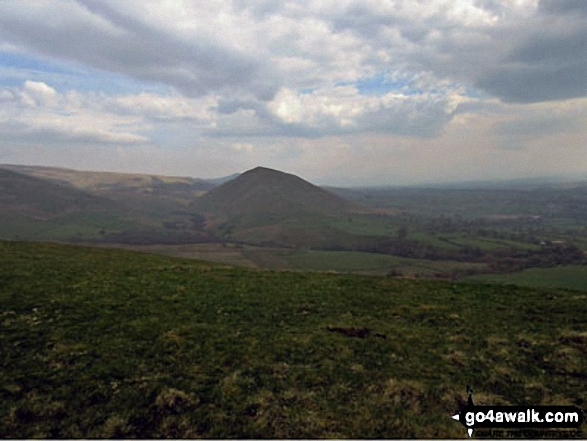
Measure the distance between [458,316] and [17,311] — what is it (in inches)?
1025

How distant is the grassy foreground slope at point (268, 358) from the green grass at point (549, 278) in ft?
252

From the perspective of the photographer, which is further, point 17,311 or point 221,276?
point 221,276

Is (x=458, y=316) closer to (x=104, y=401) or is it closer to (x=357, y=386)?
(x=357, y=386)

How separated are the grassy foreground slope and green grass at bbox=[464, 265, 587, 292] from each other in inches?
3025

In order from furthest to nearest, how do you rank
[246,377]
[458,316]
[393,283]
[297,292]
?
1. [393,283]
2. [297,292]
3. [458,316]
4. [246,377]

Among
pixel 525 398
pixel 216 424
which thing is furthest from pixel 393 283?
pixel 216 424

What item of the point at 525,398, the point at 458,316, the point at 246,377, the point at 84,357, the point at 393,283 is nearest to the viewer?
the point at 525,398

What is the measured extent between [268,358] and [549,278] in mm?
112839

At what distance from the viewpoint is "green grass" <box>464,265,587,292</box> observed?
289ft

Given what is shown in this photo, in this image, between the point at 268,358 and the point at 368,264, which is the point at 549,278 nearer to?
the point at 368,264

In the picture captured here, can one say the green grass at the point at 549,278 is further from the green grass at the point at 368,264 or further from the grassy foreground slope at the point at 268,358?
the grassy foreground slope at the point at 268,358

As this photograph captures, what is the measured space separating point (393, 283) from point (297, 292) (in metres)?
10.1

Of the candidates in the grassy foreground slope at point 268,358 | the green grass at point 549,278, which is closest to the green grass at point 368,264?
the green grass at point 549,278

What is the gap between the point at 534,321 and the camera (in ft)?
66.2
